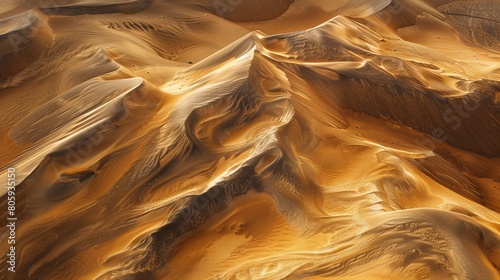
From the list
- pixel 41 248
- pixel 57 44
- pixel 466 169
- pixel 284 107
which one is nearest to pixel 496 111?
pixel 466 169

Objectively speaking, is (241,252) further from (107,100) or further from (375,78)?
(375,78)

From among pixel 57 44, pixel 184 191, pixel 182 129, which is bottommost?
pixel 184 191

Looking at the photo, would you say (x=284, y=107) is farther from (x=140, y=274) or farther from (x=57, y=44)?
(x=57, y=44)

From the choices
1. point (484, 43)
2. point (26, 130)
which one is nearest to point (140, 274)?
point (26, 130)

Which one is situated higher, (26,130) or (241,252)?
(26,130)

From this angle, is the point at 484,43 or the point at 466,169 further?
the point at 484,43

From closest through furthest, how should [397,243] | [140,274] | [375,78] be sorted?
[397,243]
[140,274]
[375,78]

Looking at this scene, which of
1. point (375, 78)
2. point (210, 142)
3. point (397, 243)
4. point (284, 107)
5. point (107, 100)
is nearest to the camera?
point (397, 243)
